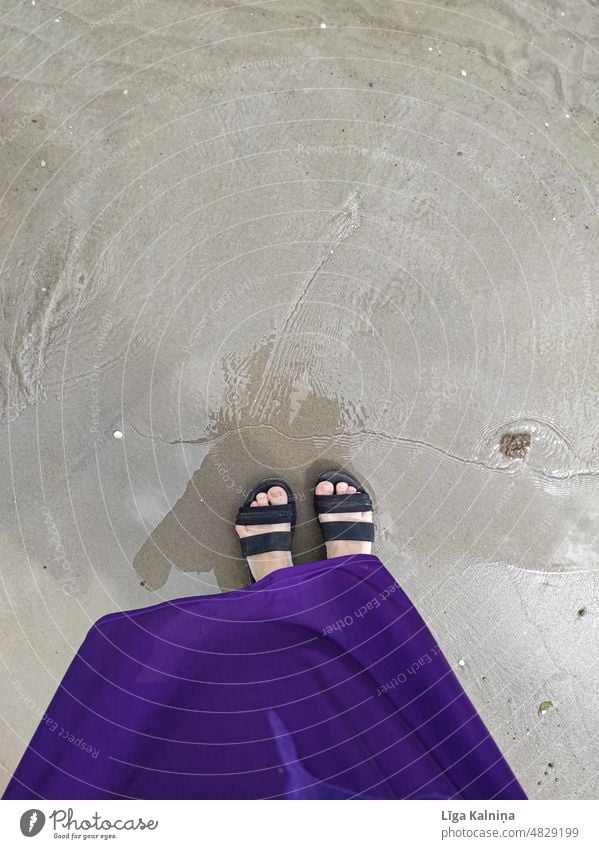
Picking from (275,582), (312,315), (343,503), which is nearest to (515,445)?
(343,503)

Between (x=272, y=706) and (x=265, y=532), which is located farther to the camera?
(x=265, y=532)

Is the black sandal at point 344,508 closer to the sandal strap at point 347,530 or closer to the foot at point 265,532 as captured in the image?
the sandal strap at point 347,530

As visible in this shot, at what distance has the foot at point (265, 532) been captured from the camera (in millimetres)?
1792

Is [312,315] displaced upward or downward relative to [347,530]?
upward

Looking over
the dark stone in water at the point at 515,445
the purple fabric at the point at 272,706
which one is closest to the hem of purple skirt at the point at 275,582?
the purple fabric at the point at 272,706

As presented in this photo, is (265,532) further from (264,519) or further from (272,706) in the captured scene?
(272,706)

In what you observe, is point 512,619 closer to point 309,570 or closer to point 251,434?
point 309,570

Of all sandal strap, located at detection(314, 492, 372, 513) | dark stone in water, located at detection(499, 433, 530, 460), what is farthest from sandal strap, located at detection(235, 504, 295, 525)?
dark stone in water, located at detection(499, 433, 530, 460)

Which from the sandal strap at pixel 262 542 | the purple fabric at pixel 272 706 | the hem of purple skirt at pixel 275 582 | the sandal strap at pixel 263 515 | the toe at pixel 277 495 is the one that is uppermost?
the toe at pixel 277 495

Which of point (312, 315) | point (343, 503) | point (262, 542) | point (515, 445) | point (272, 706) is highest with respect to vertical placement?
point (312, 315)

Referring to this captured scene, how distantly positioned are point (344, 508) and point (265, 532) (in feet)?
0.89

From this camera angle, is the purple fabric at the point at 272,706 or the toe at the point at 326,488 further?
the toe at the point at 326,488

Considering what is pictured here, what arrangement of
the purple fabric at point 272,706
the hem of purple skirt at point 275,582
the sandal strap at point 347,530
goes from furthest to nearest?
the sandal strap at point 347,530
the hem of purple skirt at point 275,582
the purple fabric at point 272,706

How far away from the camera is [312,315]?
1837 mm
